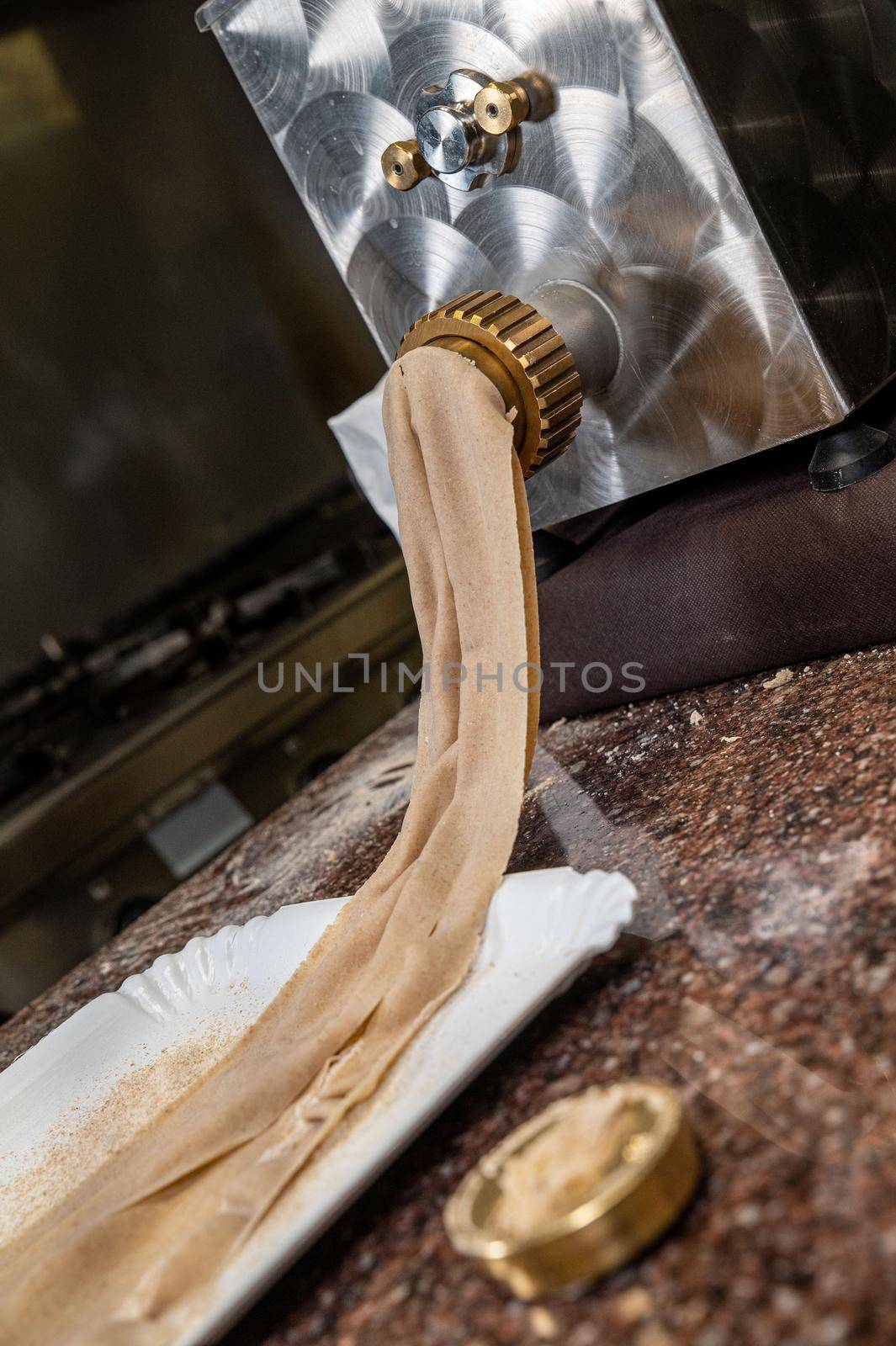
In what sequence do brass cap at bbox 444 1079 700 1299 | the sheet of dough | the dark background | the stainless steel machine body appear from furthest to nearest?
the dark background, the stainless steel machine body, the sheet of dough, brass cap at bbox 444 1079 700 1299

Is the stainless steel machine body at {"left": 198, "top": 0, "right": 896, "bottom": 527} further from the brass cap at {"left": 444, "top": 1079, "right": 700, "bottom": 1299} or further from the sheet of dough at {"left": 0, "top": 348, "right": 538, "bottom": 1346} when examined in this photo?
the brass cap at {"left": 444, "top": 1079, "right": 700, "bottom": 1299}

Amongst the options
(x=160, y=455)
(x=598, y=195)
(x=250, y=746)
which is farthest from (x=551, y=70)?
(x=160, y=455)

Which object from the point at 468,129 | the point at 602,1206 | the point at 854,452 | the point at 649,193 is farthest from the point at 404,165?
the point at 602,1206

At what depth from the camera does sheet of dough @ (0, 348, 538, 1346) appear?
0.47m

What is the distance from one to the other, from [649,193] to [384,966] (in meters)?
0.47

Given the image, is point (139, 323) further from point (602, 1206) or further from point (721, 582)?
point (602, 1206)

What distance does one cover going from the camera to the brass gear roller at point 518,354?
0.68 m

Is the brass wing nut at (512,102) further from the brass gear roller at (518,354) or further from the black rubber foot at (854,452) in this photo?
the black rubber foot at (854,452)

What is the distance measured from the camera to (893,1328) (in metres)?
0.32

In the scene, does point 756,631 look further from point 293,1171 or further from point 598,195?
point 293,1171

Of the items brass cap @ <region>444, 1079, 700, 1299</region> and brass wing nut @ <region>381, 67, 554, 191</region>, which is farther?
brass wing nut @ <region>381, 67, 554, 191</region>

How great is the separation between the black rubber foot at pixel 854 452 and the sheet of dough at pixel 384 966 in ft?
0.69

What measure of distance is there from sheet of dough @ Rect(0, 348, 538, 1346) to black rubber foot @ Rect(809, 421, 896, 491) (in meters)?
0.21

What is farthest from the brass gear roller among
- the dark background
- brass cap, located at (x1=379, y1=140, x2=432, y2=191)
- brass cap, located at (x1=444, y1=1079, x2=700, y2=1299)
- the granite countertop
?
the dark background
